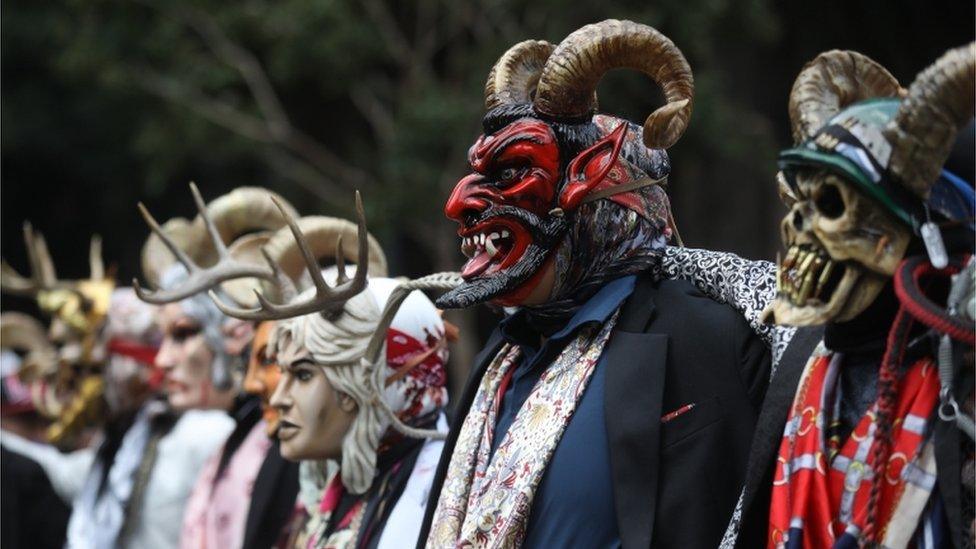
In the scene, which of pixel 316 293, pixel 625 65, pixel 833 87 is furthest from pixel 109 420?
pixel 833 87

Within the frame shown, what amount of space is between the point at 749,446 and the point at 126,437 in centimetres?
514

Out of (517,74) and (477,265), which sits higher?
(517,74)

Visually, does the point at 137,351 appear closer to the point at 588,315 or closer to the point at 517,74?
the point at 517,74

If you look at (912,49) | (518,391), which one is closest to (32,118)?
(912,49)

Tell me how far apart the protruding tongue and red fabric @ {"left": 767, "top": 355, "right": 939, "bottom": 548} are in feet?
3.55

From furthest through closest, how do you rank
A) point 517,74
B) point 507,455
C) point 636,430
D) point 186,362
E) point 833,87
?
point 186,362 < point 517,74 < point 507,455 < point 636,430 < point 833,87

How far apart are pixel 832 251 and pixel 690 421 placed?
86cm

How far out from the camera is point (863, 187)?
3672 millimetres

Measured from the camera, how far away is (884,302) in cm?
385

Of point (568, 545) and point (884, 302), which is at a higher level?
point (884, 302)

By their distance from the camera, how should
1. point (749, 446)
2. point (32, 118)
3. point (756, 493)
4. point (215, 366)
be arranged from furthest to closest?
point (32, 118), point (215, 366), point (749, 446), point (756, 493)

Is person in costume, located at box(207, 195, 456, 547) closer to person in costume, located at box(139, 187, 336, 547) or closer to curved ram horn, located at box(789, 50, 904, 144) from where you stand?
person in costume, located at box(139, 187, 336, 547)

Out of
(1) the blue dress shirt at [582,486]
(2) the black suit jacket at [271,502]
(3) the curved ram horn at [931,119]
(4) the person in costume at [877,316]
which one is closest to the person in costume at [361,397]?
(2) the black suit jacket at [271,502]

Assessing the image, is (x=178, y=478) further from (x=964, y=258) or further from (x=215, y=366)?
(x=964, y=258)
